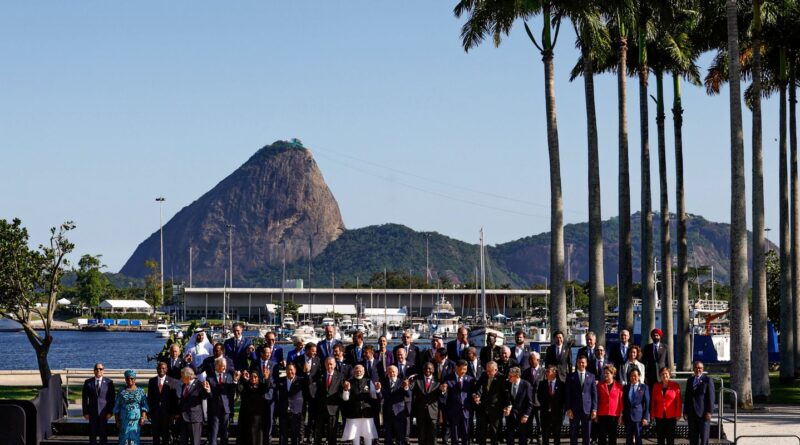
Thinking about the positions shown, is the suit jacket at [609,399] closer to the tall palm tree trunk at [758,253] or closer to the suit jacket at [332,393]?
the suit jacket at [332,393]

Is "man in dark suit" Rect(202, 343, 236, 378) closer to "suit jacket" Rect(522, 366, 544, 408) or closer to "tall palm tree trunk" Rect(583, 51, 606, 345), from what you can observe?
→ "suit jacket" Rect(522, 366, 544, 408)

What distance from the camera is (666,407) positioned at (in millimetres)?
23469

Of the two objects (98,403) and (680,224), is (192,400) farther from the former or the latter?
(680,224)

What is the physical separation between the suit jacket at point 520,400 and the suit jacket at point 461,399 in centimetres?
69

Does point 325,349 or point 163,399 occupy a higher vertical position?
point 325,349

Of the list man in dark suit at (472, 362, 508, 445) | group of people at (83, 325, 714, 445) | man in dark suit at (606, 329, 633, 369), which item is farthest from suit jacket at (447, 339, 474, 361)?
man in dark suit at (606, 329, 633, 369)

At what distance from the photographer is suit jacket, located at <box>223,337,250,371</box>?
2545 centimetres

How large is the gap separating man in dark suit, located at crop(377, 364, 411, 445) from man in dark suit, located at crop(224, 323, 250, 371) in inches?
123

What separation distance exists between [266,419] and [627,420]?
670 cm

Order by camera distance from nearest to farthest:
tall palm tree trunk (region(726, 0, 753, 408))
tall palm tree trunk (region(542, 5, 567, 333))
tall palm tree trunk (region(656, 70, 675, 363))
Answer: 1. tall palm tree trunk (region(726, 0, 753, 408))
2. tall palm tree trunk (region(542, 5, 567, 333))
3. tall palm tree trunk (region(656, 70, 675, 363))

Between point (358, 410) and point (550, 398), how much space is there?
3567 mm

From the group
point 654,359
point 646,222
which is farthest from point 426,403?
point 646,222

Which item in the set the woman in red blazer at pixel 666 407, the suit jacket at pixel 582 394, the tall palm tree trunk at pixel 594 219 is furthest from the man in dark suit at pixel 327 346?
the tall palm tree trunk at pixel 594 219

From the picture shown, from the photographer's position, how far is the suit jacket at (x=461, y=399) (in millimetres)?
23703
